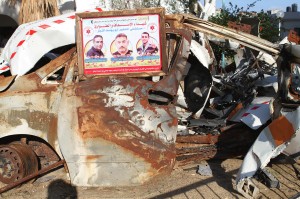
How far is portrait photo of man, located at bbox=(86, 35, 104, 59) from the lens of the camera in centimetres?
486

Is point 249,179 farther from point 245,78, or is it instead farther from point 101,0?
point 101,0

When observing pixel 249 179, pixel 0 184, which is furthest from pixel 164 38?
pixel 0 184

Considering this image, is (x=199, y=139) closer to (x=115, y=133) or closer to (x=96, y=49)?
(x=115, y=133)

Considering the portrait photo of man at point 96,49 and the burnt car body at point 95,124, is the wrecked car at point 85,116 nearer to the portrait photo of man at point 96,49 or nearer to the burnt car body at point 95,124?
the burnt car body at point 95,124

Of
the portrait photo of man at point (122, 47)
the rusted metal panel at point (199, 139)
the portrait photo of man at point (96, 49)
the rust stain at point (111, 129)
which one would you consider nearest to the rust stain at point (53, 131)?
the rust stain at point (111, 129)

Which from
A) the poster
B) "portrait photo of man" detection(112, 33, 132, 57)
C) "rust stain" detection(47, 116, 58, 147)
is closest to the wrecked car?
"rust stain" detection(47, 116, 58, 147)

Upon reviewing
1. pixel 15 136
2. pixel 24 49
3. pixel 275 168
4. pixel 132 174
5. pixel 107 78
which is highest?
pixel 24 49

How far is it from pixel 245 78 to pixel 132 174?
11.3ft

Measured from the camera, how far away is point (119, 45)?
486 cm

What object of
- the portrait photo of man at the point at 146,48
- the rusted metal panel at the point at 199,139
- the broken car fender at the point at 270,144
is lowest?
the rusted metal panel at the point at 199,139

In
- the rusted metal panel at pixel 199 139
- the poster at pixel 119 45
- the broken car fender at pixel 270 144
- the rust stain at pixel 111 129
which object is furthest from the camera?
the rusted metal panel at pixel 199 139

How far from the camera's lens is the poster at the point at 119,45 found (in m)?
4.82

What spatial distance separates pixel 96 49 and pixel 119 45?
0.29 metres

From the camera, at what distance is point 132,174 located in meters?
4.69
